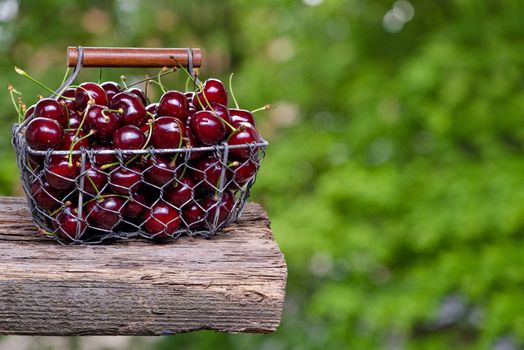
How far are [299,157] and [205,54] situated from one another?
1.59m

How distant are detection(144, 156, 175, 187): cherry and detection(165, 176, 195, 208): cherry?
0.03m

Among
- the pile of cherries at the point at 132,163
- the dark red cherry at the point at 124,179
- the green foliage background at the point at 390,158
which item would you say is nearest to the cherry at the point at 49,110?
the pile of cherries at the point at 132,163

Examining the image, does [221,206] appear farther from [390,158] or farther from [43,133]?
[390,158]

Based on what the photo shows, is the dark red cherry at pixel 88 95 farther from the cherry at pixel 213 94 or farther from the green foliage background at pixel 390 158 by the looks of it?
the green foliage background at pixel 390 158

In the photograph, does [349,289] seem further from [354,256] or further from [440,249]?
[440,249]

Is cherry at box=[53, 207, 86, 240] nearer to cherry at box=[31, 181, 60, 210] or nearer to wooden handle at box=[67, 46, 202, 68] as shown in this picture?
cherry at box=[31, 181, 60, 210]

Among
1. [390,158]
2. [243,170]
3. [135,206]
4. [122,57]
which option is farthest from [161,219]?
[390,158]

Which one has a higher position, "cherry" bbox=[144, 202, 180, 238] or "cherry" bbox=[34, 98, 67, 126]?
"cherry" bbox=[34, 98, 67, 126]

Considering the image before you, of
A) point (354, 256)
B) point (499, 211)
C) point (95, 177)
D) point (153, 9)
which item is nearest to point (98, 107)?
point (95, 177)

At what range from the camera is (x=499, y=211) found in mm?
2725

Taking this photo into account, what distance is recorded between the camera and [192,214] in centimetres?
126

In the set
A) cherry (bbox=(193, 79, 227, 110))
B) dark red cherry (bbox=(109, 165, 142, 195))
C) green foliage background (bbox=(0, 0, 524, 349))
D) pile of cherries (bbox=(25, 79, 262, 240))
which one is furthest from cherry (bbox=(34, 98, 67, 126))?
green foliage background (bbox=(0, 0, 524, 349))

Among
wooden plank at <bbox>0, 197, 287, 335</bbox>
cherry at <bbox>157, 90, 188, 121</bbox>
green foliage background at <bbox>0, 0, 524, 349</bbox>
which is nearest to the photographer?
wooden plank at <bbox>0, 197, 287, 335</bbox>

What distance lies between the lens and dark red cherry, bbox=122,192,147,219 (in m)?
1.21
